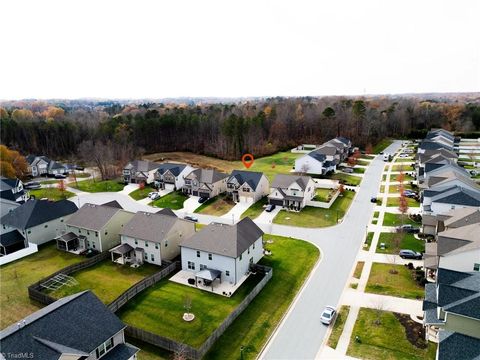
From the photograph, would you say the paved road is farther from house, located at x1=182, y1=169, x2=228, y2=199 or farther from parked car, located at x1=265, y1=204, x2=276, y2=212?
house, located at x1=182, y1=169, x2=228, y2=199

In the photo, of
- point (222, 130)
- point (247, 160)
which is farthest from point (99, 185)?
point (222, 130)

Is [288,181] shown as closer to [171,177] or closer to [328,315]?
[171,177]

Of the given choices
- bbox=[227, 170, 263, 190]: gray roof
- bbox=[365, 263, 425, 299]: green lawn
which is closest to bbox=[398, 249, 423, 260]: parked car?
bbox=[365, 263, 425, 299]: green lawn

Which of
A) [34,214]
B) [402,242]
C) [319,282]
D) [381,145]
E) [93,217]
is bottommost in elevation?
[319,282]

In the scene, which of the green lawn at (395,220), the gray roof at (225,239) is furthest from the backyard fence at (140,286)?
the green lawn at (395,220)

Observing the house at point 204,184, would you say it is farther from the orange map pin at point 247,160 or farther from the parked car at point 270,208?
the orange map pin at point 247,160

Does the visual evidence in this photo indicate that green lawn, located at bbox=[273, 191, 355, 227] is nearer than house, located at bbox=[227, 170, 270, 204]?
Yes

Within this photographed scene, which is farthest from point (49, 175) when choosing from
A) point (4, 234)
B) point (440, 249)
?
point (440, 249)

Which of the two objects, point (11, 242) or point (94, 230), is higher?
point (94, 230)
